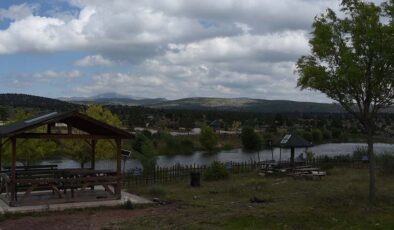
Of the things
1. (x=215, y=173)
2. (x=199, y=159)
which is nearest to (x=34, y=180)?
(x=215, y=173)

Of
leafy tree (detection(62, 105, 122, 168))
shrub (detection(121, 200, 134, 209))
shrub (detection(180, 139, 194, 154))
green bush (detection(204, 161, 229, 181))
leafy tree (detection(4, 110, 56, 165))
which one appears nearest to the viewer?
shrub (detection(121, 200, 134, 209))

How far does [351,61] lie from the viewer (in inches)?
642

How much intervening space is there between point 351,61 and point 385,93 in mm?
1754

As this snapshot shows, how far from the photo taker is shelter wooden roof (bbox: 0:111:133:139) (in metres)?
16.2

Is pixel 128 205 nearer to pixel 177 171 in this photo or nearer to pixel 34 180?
pixel 34 180

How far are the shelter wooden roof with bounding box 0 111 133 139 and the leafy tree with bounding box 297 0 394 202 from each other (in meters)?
6.84

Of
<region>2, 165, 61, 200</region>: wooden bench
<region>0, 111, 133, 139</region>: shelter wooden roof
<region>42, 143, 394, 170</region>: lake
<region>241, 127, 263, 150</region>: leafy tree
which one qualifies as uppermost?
<region>0, 111, 133, 139</region>: shelter wooden roof

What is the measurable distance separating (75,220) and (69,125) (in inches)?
170

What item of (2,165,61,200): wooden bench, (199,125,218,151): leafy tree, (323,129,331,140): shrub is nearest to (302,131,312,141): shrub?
(323,129,331,140): shrub

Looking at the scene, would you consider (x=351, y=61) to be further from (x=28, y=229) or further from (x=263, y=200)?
(x=28, y=229)

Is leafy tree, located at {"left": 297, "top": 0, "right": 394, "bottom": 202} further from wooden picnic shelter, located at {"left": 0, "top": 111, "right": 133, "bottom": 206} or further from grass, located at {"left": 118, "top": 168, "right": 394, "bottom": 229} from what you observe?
wooden picnic shelter, located at {"left": 0, "top": 111, "right": 133, "bottom": 206}

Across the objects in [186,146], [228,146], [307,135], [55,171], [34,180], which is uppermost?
[55,171]

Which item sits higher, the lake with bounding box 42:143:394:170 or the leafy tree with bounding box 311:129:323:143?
the leafy tree with bounding box 311:129:323:143

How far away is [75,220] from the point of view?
14.2m
